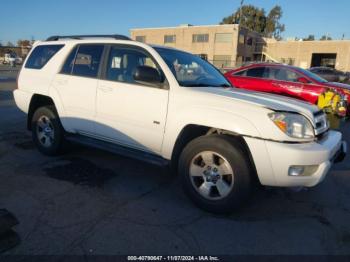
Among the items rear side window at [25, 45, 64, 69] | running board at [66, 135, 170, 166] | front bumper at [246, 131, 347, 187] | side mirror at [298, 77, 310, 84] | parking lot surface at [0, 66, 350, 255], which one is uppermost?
rear side window at [25, 45, 64, 69]

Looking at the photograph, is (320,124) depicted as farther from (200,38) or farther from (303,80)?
(200,38)

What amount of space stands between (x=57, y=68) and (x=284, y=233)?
12.9ft

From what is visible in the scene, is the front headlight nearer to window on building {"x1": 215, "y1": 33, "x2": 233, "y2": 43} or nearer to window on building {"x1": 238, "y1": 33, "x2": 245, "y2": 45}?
window on building {"x1": 215, "y1": 33, "x2": 233, "y2": 43}

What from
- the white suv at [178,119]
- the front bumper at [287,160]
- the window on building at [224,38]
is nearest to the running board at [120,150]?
the white suv at [178,119]

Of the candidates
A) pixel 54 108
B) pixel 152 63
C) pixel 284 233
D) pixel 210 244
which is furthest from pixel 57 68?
pixel 284 233

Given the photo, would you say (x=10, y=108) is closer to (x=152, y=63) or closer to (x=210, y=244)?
(x=152, y=63)

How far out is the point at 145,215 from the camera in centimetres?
329

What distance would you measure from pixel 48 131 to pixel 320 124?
404 cm

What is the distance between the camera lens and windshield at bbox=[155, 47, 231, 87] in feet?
12.6

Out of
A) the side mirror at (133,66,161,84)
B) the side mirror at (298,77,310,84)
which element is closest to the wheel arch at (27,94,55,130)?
the side mirror at (133,66,161,84)

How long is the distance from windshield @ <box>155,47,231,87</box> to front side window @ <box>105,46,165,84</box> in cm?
23

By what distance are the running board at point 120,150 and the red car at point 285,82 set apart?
497cm

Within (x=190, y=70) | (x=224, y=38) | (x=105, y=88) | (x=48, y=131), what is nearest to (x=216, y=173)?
(x=190, y=70)

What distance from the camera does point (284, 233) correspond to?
10.0ft
